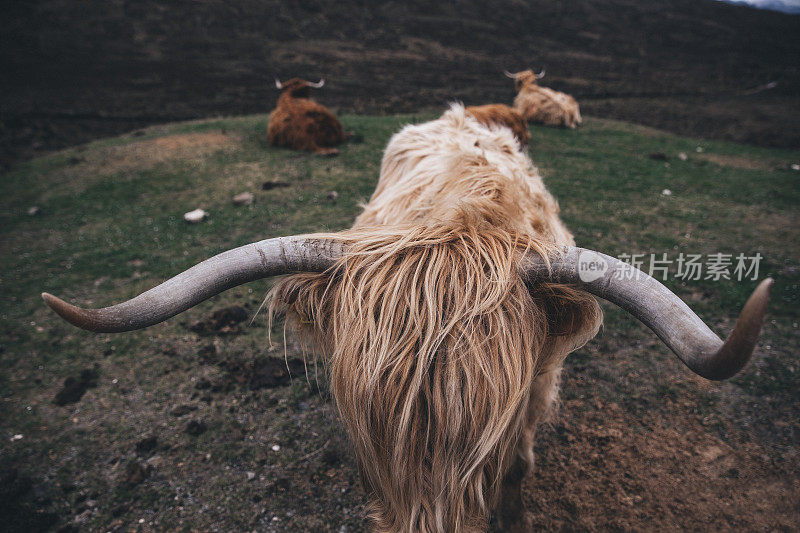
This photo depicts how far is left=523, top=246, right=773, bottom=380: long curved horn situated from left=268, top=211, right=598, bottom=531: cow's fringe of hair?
103mm

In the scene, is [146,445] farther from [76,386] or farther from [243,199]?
[243,199]

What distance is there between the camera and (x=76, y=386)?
367 centimetres

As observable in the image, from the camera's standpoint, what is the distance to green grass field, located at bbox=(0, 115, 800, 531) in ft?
9.05

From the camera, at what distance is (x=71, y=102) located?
555 inches

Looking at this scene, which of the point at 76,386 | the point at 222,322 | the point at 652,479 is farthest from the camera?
the point at 222,322

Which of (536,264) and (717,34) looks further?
(717,34)

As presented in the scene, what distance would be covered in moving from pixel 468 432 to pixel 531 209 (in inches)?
57.2

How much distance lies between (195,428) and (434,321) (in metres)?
2.81

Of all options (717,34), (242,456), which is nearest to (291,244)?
(242,456)

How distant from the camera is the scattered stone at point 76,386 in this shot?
11.7 ft

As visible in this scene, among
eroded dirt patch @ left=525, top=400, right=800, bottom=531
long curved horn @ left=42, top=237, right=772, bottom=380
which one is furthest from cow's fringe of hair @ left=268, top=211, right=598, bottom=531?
eroded dirt patch @ left=525, top=400, right=800, bottom=531

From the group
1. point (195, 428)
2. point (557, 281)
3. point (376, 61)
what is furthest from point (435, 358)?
point (376, 61)

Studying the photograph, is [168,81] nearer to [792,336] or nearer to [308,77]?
[308,77]

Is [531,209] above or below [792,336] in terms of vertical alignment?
above
